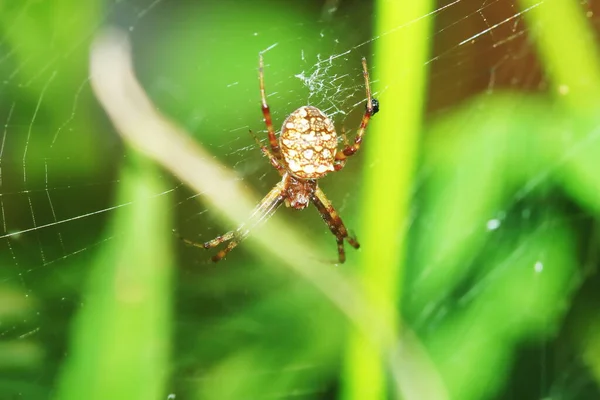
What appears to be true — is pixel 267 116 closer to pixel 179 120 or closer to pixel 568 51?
pixel 179 120

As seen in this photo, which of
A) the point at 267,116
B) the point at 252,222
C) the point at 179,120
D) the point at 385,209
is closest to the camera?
the point at 267,116

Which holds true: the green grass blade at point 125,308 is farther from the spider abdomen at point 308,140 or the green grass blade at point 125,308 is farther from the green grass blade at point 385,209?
the green grass blade at point 385,209

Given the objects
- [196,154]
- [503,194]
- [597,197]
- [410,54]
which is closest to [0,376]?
[196,154]

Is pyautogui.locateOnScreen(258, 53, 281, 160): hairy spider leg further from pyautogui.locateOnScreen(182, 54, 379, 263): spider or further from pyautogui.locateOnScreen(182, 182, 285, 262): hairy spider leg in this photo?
pyautogui.locateOnScreen(182, 182, 285, 262): hairy spider leg

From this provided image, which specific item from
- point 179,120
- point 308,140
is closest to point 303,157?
point 308,140

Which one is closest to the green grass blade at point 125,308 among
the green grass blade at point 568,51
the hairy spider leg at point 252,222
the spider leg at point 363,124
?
the hairy spider leg at point 252,222

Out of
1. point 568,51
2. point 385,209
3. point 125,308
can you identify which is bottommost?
point 125,308
